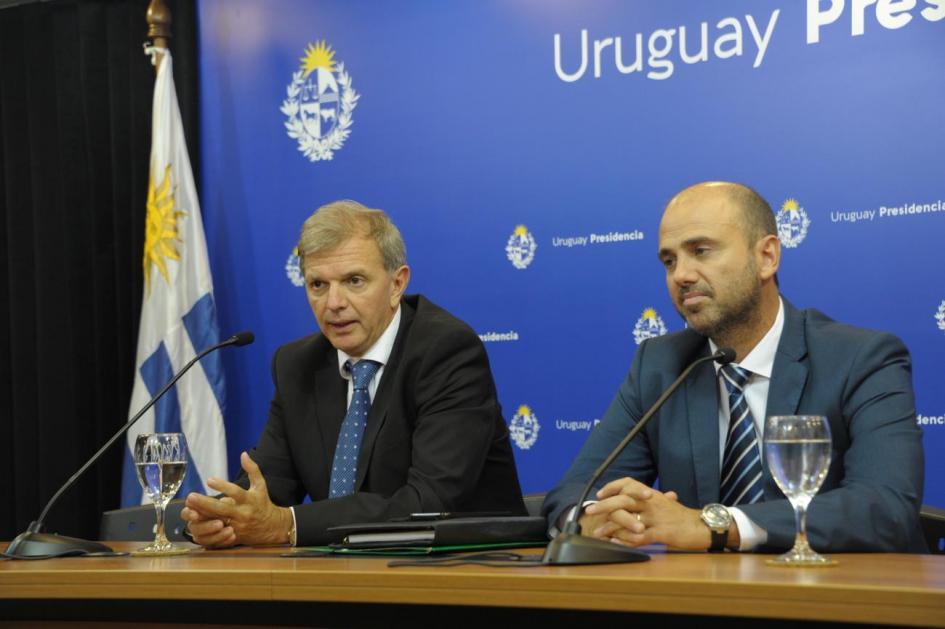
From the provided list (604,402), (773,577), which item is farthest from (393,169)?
(773,577)

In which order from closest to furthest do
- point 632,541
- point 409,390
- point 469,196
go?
point 632,541
point 409,390
point 469,196

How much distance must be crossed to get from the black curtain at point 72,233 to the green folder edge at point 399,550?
11.9ft

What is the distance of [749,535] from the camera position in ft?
6.96

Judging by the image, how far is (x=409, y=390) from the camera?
124 inches

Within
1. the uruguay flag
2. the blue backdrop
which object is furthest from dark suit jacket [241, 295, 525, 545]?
the uruguay flag

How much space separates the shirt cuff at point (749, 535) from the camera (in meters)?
2.12

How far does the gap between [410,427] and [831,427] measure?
1.07m

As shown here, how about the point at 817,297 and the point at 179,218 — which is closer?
the point at 817,297

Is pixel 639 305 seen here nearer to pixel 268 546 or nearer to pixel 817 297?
pixel 817 297

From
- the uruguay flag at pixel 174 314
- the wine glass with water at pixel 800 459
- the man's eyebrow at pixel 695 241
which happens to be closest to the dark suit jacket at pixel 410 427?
the man's eyebrow at pixel 695 241

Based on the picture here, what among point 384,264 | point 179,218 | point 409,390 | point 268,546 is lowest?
point 268,546

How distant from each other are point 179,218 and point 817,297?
8.97 feet

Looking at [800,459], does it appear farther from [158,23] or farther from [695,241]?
[158,23]

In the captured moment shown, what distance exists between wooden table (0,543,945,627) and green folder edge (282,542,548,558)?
53mm
